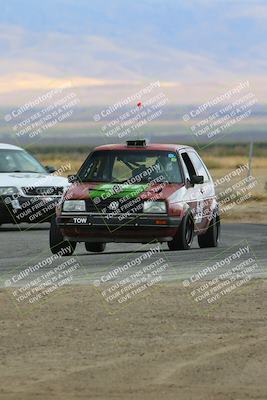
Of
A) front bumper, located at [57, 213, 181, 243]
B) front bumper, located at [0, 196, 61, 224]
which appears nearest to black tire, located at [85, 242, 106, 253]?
front bumper, located at [57, 213, 181, 243]

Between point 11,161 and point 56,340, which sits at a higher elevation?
point 56,340

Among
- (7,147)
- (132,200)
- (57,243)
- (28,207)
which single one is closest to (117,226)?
(132,200)

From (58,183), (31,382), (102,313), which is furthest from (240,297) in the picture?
(58,183)

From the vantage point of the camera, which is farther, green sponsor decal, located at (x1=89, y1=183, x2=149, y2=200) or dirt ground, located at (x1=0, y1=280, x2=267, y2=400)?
green sponsor decal, located at (x1=89, y1=183, x2=149, y2=200)

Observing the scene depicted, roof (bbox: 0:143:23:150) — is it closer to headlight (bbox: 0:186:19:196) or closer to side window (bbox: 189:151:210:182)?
headlight (bbox: 0:186:19:196)

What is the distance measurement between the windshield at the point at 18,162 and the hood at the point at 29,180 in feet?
1.61

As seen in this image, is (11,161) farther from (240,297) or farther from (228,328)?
(228,328)

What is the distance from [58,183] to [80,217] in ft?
21.3

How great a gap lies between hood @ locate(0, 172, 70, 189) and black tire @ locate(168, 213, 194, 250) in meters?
6.17

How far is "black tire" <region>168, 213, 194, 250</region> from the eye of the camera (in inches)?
728

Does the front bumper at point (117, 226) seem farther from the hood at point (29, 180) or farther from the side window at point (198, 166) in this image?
the hood at point (29, 180)

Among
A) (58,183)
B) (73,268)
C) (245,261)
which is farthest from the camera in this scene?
(58,183)

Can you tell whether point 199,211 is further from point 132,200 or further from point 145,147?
point 132,200

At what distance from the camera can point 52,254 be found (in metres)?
18.9
